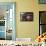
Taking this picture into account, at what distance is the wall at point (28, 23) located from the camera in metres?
5.15

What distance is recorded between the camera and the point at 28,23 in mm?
5211

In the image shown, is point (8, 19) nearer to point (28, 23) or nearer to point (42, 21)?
point (28, 23)

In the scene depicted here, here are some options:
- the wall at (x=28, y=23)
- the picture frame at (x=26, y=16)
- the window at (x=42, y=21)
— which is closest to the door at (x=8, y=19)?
the wall at (x=28, y=23)

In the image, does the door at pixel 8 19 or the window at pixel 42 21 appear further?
the door at pixel 8 19

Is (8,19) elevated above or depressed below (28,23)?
above

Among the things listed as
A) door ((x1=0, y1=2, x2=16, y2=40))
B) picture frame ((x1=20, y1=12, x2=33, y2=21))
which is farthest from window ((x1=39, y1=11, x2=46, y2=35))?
door ((x1=0, y1=2, x2=16, y2=40))

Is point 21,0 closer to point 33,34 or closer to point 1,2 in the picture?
point 1,2

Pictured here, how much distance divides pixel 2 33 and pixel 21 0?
4.67ft

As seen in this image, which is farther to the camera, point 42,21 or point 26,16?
point 26,16

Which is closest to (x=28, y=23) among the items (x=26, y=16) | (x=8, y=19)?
(x=26, y=16)

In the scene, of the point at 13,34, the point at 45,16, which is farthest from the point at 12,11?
the point at 45,16

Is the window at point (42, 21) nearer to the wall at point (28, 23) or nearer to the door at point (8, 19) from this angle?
the wall at point (28, 23)

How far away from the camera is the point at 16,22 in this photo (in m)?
5.21

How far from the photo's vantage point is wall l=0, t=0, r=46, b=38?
5.15 m
